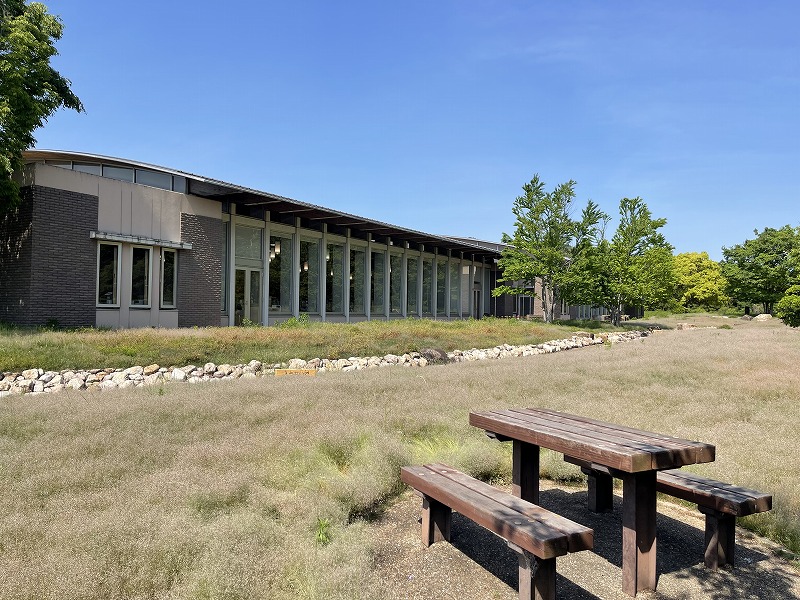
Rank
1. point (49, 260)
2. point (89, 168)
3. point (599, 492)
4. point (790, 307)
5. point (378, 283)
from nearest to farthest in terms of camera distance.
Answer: point (599, 492) → point (49, 260) → point (790, 307) → point (89, 168) → point (378, 283)

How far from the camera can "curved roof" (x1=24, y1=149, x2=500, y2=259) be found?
17391 millimetres

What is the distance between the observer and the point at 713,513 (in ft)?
12.7

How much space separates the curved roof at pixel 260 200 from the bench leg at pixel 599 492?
14782 millimetres

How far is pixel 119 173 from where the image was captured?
60.1 feet

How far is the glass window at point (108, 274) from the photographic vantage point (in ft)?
50.9

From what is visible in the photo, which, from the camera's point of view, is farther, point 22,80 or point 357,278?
point 357,278

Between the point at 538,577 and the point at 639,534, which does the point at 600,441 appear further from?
the point at 538,577

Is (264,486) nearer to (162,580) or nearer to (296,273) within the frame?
(162,580)

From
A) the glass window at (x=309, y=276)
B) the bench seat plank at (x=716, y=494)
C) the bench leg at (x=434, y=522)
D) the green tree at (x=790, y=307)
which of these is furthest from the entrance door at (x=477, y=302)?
the bench leg at (x=434, y=522)

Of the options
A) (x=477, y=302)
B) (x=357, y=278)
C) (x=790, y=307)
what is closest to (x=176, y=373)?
(x=357, y=278)

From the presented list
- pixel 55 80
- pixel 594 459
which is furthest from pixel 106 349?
pixel 594 459

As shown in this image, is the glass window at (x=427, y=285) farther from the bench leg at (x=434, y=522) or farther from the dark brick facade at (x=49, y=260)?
the bench leg at (x=434, y=522)

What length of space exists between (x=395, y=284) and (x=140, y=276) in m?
14.0

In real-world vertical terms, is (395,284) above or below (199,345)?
above
